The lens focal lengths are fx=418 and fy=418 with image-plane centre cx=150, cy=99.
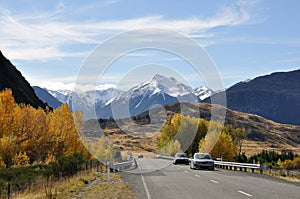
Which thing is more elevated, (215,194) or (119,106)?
(119,106)

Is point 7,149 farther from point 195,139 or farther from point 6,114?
point 195,139

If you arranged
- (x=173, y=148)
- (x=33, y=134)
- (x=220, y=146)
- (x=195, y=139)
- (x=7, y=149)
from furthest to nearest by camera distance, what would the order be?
(x=195, y=139), (x=173, y=148), (x=220, y=146), (x=33, y=134), (x=7, y=149)

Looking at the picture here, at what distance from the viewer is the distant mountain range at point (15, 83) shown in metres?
77.0

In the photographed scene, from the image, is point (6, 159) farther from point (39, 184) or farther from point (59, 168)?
point (39, 184)

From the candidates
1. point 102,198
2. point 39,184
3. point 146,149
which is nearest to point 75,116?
point 39,184

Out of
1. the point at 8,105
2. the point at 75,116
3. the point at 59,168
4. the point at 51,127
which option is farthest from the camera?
the point at 75,116

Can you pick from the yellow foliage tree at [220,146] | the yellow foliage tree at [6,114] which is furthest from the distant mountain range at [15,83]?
the yellow foliage tree at [220,146]

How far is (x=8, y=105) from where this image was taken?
5072 centimetres

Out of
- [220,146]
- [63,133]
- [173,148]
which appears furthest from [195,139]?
[63,133]

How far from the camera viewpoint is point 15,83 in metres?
80.2

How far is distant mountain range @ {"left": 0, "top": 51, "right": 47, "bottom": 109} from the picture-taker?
7700 cm

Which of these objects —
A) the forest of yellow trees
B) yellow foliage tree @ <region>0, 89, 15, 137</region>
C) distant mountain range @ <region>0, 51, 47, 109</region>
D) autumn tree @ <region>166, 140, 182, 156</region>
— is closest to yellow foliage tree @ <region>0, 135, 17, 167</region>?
the forest of yellow trees

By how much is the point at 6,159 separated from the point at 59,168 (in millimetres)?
13963

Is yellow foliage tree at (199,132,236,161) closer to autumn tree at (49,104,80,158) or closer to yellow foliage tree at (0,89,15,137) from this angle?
autumn tree at (49,104,80,158)
